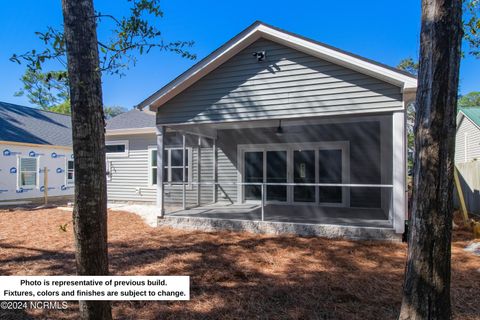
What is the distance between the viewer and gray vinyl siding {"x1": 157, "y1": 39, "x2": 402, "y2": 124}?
6094 mm

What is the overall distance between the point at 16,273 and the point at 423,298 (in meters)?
5.36

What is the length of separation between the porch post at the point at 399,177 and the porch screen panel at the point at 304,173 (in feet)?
12.5

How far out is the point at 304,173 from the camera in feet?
31.7

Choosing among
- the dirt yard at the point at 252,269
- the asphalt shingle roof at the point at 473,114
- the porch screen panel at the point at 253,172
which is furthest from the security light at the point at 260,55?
the asphalt shingle roof at the point at 473,114

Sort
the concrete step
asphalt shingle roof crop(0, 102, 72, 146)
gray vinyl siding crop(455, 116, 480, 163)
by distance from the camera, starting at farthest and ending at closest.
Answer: gray vinyl siding crop(455, 116, 480, 163) < asphalt shingle roof crop(0, 102, 72, 146) < the concrete step

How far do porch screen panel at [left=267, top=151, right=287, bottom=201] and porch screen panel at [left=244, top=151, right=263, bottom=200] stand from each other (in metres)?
0.31

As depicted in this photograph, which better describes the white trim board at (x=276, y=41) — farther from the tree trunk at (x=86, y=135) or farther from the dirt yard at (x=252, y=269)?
the tree trunk at (x=86, y=135)

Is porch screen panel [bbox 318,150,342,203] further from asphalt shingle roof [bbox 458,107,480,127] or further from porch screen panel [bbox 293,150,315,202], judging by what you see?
asphalt shingle roof [bbox 458,107,480,127]

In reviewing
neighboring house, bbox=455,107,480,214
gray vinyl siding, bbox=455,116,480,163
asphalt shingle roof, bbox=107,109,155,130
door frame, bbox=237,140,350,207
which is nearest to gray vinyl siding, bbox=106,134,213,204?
asphalt shingle roof, bbox=107,109,155,130

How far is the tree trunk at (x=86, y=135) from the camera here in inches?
83.1

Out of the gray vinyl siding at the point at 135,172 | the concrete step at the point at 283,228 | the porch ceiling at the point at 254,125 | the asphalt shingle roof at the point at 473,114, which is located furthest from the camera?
the asphalt shingle roof at the point at 473,114

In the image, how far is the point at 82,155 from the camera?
211 cm

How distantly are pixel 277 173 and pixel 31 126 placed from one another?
1481 centimetres

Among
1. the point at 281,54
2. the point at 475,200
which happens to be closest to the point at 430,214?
the point at 281,54
